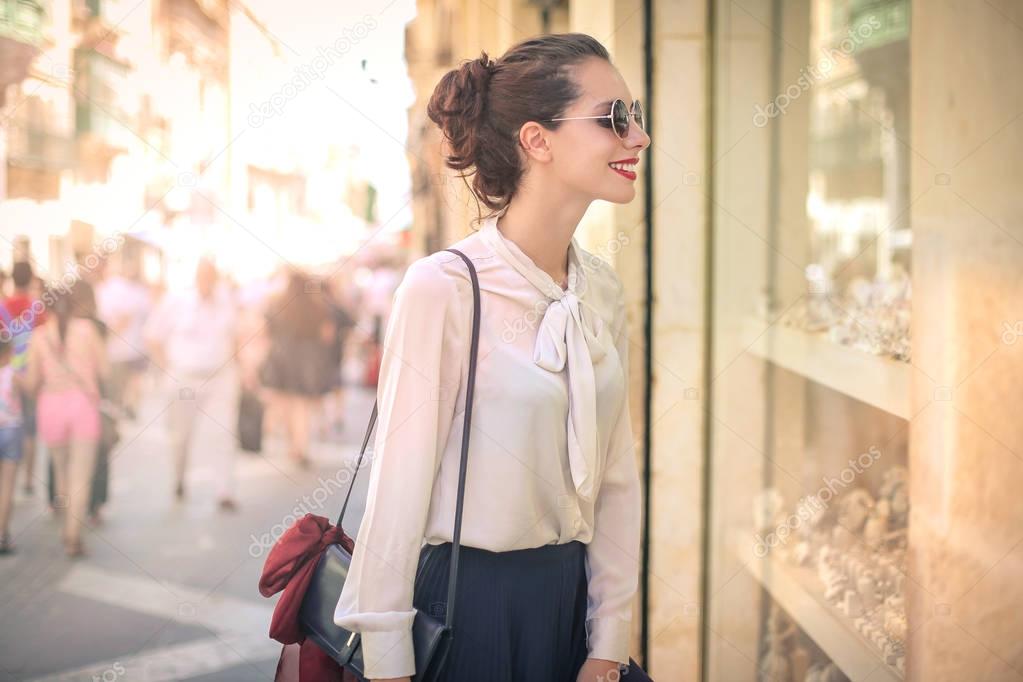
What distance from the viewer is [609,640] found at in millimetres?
1486

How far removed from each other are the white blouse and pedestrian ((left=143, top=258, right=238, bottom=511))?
13.6ft

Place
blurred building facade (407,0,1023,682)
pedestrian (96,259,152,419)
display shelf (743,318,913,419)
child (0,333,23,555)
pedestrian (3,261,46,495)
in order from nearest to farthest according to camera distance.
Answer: display shelf (743,318,913,419) → blurred building facade (407,0,1023,682) → pedestrian (3,261,46,495) → child (0,333,23,555) → pedestrian (96,259,152,419)

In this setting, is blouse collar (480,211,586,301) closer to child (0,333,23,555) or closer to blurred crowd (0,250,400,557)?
blurred crowd (0,250,400,557)

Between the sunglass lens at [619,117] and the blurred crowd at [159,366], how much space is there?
12.7 feet

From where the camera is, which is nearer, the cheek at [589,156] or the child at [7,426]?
the cheek at [589,156]

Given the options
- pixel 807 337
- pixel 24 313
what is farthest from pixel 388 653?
pixel 24 313

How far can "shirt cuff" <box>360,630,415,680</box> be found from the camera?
1.32 meters

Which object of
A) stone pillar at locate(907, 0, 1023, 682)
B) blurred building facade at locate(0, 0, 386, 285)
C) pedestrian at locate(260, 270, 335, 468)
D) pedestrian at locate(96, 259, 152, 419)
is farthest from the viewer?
pedestrian at locate(260, 270, 335, 468)

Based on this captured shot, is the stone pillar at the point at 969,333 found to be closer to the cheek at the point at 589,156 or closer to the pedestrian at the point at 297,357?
the cheek at the point at 589,156

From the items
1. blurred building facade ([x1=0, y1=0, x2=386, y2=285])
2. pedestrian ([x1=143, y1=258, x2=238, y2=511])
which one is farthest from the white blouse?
pedestrian ([x1=143, y1=258, x2=238, y2=511])

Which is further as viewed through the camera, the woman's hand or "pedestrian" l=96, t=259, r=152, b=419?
"pedestrian" l=96, t=259, r=152, b=419

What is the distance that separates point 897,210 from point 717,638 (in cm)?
134

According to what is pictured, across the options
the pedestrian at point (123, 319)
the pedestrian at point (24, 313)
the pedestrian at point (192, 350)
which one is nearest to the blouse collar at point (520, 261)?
the pedestrian at point (24, 313)

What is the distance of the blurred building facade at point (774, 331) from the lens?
2.17 m
